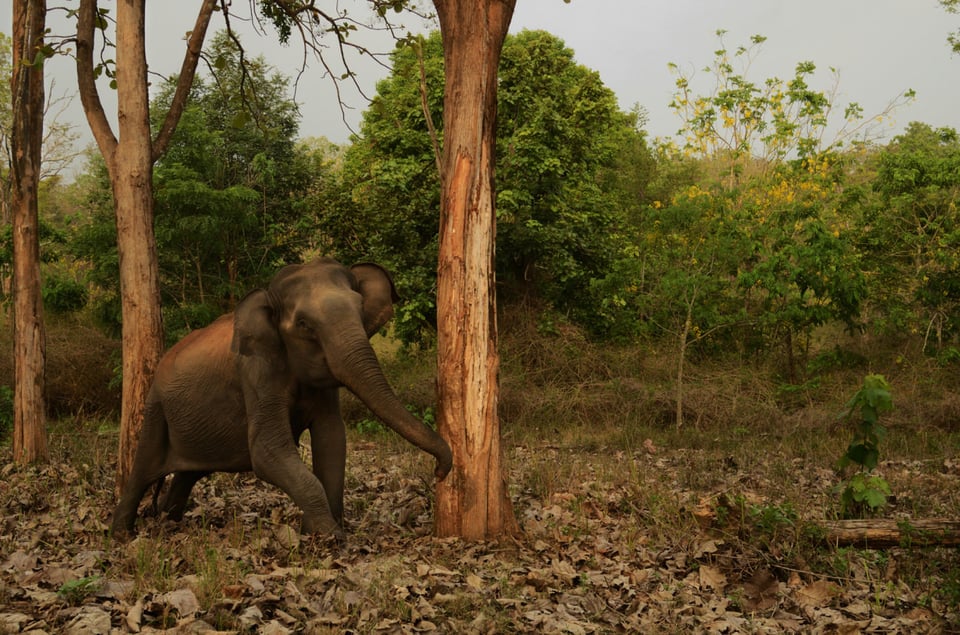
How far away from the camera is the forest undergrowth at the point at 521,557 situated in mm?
5008

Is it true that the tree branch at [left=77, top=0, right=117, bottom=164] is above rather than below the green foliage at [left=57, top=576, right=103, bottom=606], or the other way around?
above

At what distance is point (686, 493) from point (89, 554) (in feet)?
18.9

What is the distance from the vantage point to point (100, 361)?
18.5 m

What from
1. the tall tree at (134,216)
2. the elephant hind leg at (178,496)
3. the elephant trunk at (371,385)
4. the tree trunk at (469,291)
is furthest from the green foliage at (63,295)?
the tree trunk at (469,291)

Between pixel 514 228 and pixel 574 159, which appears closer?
pixel 514 228

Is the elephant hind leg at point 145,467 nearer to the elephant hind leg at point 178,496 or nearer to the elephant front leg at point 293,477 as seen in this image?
the elephant hind leg at point 178,496

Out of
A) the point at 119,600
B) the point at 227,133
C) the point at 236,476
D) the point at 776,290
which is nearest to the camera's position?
the point at 119,600

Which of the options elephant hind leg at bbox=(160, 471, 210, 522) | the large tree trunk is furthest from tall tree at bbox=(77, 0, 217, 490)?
elephant hind leg at bbox=(160, 471, 210, 522)

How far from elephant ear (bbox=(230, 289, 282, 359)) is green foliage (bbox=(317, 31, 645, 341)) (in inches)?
469

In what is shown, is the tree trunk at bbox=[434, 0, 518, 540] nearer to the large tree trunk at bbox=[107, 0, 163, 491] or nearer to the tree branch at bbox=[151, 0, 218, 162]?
the large tree trunk at bbox=[107, 0, 163, 491]

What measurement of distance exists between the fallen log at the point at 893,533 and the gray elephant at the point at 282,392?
3.06m

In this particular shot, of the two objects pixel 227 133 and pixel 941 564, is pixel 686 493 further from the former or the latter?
pixel 227 133

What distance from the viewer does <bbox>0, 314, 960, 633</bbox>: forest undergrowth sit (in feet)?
16.4

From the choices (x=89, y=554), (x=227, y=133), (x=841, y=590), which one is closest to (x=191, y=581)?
(x=89, y=554)
